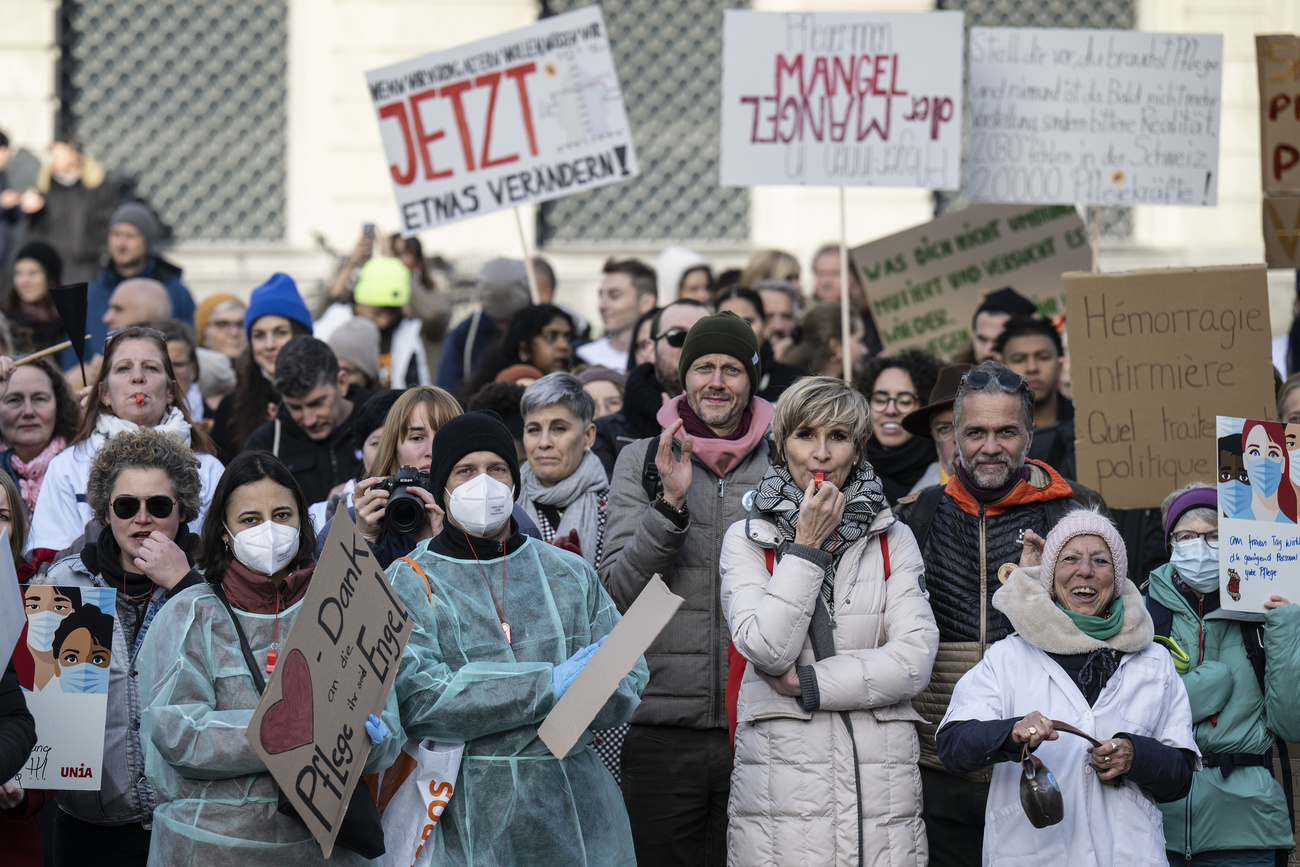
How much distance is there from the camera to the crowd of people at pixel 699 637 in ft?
13.0

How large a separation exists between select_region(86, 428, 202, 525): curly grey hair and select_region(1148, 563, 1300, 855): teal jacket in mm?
2843

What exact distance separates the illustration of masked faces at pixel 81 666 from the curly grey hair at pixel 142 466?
0.42 m

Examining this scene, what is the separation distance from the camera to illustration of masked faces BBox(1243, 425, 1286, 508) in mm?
4801

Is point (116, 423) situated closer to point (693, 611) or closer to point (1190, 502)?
point (693, 611)

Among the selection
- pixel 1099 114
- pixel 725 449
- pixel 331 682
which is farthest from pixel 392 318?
pixel 331 682

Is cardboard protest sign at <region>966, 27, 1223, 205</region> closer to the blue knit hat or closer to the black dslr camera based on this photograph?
the blue knit hat

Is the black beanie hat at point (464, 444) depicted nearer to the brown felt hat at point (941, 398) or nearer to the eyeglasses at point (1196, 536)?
the brown felt hat at point (941, 398)

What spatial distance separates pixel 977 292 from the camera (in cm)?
807

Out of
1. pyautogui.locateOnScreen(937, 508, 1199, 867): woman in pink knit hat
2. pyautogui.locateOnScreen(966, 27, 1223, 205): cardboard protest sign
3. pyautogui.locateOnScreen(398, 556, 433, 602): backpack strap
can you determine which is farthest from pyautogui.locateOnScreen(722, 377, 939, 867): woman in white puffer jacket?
pyautogui.locateOnScreen(966, 27, 1223, 205): cardboard protest sign

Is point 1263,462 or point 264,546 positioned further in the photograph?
point 1263,462

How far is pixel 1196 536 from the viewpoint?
4.81m

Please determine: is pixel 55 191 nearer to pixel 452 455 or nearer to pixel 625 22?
pixel 625 22

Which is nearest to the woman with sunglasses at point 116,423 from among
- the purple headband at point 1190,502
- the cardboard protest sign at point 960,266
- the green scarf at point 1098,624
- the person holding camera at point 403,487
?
the person holding camera at point 403,487

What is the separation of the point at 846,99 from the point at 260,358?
2904mm
